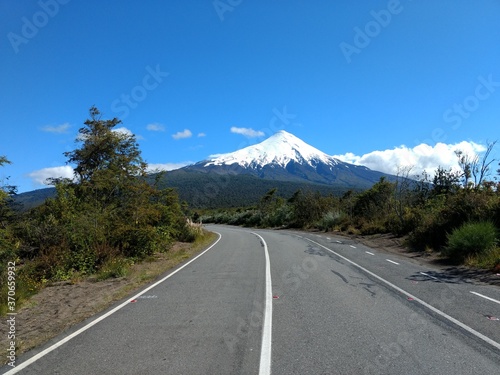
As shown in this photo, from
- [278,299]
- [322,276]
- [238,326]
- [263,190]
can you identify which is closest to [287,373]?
[238,326]

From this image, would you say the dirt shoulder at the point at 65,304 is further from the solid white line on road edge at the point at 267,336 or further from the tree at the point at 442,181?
the tree at the point at 442,181

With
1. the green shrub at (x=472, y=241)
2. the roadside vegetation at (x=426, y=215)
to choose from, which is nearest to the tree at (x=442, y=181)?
the roadside vegetation at (x=426, y=215)

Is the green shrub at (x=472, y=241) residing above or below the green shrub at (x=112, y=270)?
above

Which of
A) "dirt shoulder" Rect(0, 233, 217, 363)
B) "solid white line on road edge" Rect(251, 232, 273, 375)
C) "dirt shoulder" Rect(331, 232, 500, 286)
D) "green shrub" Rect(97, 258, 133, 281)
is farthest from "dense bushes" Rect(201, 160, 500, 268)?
"green shrub" Rect(97, 258, 133, 281)

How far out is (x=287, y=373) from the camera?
4.41 meters

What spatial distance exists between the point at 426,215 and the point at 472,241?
6.83 metres

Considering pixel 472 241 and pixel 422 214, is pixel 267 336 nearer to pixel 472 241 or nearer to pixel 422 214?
pixel 472 241

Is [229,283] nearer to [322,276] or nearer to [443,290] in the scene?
[322,276]

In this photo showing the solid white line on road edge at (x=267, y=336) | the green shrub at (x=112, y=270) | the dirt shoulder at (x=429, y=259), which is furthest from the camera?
the green shrub at (x=112, y=270)

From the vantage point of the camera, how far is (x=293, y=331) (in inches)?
236

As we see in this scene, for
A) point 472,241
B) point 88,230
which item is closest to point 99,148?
point 88,230

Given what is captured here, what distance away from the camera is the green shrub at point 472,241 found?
13875mm

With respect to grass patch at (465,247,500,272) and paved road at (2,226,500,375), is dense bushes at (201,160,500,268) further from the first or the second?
paved road at (2,226,500,375)

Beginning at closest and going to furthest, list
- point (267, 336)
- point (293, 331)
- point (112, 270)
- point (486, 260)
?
point (267, 336)
point (293, 331)
point (112, 270)
point (486, 260)
